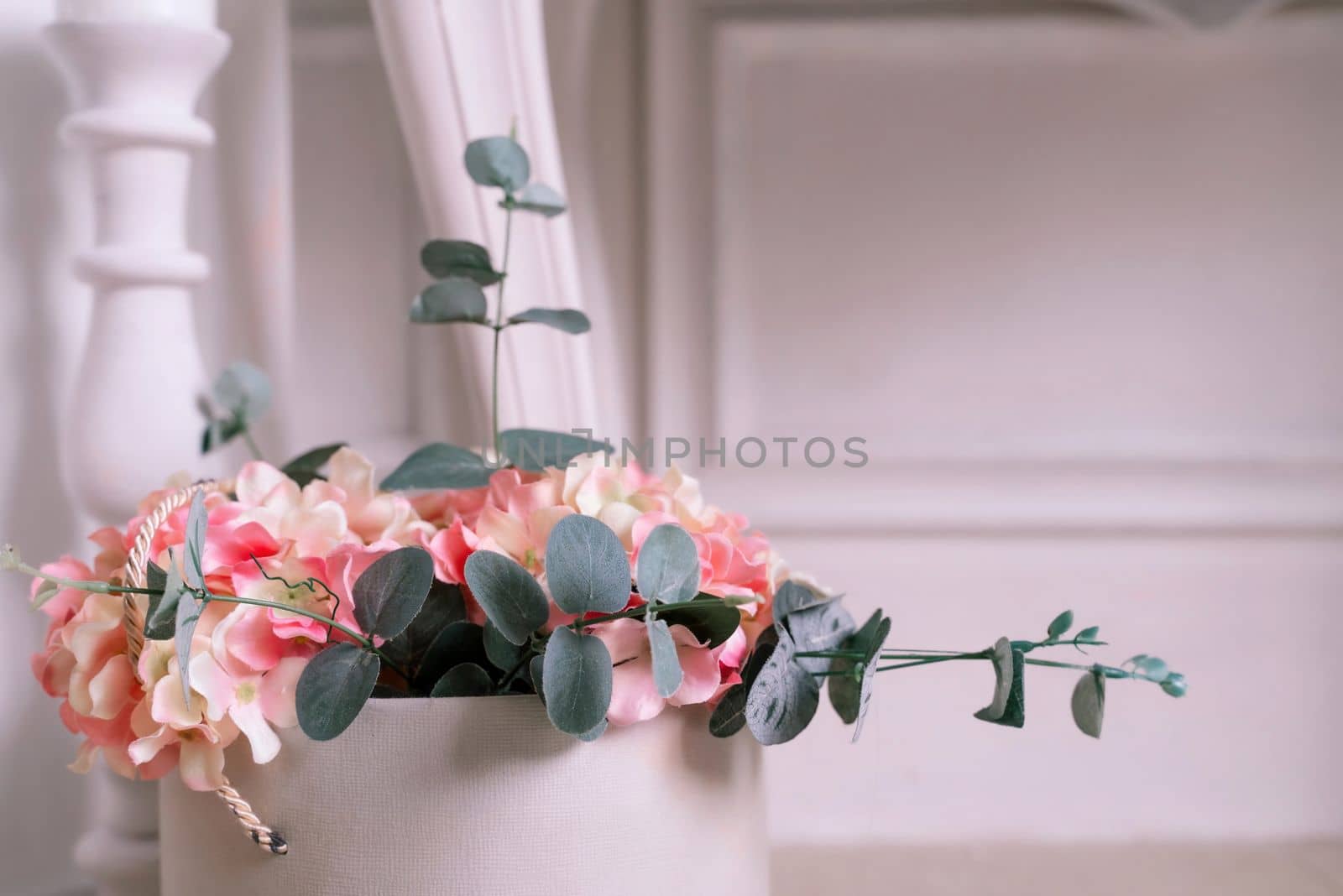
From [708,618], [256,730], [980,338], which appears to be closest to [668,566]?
[708,618]

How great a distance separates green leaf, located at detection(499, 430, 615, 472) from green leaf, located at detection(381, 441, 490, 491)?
0.10 feet

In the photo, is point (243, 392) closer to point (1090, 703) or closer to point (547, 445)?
point (547, 445)

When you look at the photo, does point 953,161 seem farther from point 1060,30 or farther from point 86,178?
point 86,178

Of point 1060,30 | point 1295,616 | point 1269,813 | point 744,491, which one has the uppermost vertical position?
point 1060,30

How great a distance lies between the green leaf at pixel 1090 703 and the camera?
0.32m

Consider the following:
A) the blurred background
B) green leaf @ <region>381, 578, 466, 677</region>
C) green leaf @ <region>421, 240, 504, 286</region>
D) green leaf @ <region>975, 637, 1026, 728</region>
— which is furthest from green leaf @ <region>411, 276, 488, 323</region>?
the blurred background

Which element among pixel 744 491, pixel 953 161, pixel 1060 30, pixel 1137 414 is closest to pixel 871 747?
pixel 744 491

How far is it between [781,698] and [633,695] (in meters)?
0.05

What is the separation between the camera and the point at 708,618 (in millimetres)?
317

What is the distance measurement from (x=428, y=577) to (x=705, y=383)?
57 cm

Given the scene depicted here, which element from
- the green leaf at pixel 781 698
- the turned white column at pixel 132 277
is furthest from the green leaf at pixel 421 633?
the turned white column at pixel 132 277

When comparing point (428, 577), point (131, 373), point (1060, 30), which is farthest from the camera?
point (1060, 30)

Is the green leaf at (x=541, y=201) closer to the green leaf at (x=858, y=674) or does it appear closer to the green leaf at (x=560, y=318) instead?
the green leaf at (x=560, y=318)

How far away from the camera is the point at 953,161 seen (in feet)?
2.77
